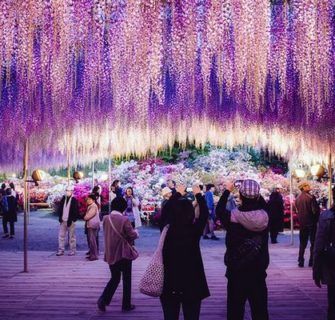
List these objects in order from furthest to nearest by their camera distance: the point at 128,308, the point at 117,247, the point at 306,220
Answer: the point at 306,220 → the point at 128,308 → the point at 117,247

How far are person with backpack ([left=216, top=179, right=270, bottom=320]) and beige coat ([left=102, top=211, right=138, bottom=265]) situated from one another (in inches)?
61.8

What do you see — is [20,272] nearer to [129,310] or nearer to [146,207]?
[129,310]

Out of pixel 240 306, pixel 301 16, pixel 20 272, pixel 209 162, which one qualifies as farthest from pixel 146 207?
Result: pixel 240 306

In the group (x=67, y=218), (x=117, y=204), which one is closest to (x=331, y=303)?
(x=117, y=204)

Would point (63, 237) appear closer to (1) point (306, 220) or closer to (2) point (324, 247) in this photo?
(1) point (306, 220)

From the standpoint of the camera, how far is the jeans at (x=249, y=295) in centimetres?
288

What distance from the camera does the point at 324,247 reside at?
327 cm

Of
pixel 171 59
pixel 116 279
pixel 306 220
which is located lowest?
pixel 116 279

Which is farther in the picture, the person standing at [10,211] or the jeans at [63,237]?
the person standing at [10,211]

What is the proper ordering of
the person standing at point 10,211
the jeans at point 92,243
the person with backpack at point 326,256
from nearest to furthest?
the person with backpack at point 326,256 → the jeans at point 92,243 → the person standing at point 10,211

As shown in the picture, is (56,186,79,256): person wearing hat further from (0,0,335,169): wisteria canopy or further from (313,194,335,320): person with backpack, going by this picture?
(313,194,335,320): person with backpack

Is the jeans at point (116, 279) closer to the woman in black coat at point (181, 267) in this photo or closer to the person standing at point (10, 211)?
the woman in black coat at point (181, 267)

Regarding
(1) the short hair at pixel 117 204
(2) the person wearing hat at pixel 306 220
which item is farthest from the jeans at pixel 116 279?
(2) the person wearing hat at pixel 306 220

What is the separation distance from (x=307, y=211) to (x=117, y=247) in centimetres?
344
